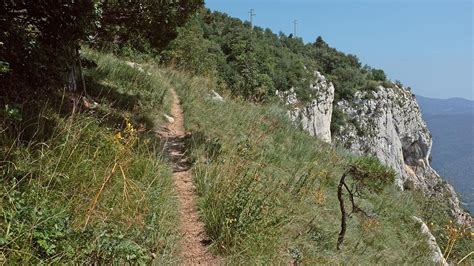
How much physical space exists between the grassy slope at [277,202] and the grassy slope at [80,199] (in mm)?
600

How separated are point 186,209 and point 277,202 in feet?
3.77

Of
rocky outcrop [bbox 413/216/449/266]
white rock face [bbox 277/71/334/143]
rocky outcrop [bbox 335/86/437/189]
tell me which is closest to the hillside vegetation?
rocky outcrop [bbox 413/216/449/266]

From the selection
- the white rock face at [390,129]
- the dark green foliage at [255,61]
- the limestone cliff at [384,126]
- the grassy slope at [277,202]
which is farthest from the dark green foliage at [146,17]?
the white rock face at [390,129]

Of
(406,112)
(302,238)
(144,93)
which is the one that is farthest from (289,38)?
(302,238)

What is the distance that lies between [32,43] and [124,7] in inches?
122

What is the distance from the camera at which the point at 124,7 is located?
712cm

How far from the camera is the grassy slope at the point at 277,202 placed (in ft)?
14.3

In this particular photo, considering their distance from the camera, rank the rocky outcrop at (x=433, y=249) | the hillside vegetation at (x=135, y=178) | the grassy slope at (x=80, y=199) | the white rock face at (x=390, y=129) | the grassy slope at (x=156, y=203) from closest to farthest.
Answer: the grassy slope at (x=80, y=199) < the grassy slope at (x=156, y=203) < the hillside vegetation at (x=135, y=178) < the rocky outcrop at (x=433, y=249) < the white rock face at (x=390, y=129)

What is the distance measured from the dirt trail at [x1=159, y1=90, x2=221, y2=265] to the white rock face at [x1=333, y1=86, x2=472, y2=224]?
41.4 m

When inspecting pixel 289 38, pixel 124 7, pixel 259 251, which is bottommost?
pixel 259 251

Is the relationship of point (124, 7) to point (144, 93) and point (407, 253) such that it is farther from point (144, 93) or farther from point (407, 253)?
point (407, 253)

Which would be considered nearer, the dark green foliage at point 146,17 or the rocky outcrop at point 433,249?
the rocky outcrop at point 433,249

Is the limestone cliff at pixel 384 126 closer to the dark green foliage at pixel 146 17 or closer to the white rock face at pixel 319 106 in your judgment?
the white rock face at pixel 319 106

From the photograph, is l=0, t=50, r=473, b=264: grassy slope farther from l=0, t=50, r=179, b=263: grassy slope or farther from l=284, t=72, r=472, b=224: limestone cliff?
l=284, t=72, r=472, b=224: limestone cliff
